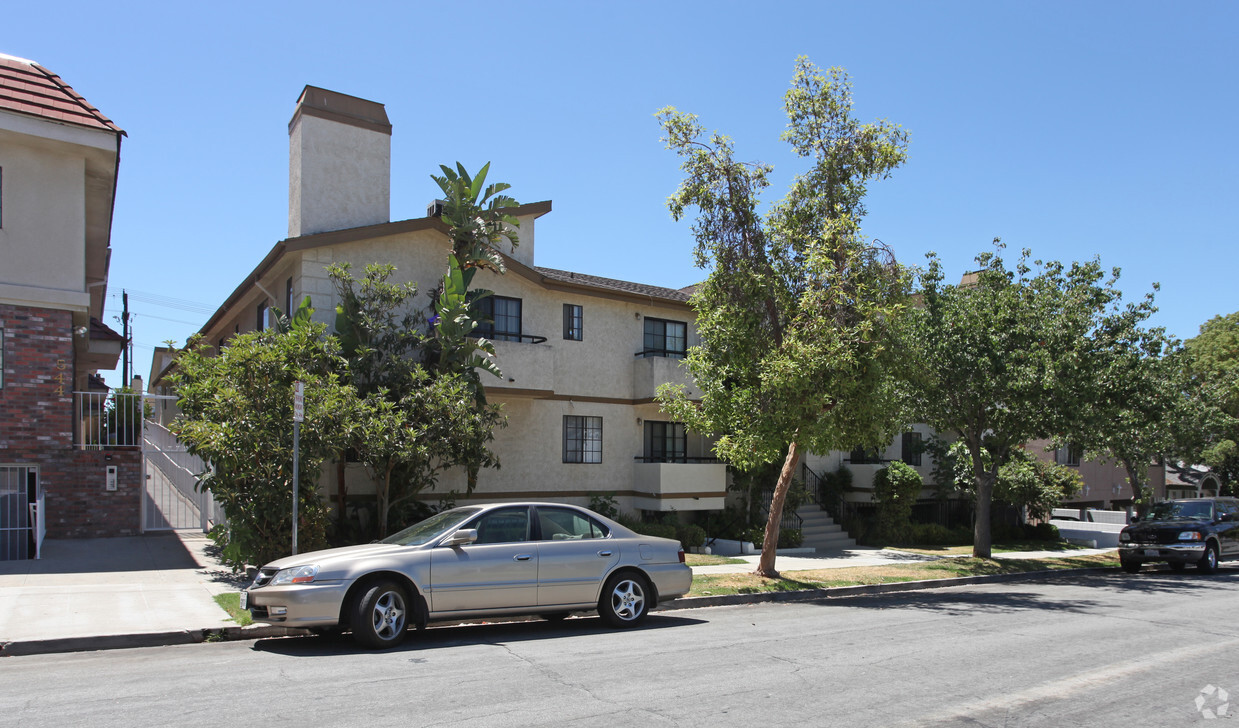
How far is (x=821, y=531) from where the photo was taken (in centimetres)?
2398

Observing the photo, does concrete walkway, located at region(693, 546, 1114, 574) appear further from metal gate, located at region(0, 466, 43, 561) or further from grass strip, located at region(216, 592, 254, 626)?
metal gate, located at region(0, 466, 43, 561)

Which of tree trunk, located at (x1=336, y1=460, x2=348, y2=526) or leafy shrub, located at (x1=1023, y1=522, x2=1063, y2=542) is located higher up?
tree trunk, located at (x1=336, y1=460, x2=348, y2=526)

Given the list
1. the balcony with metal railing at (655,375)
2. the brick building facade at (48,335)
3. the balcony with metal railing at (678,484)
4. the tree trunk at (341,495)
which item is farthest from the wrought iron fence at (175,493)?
the balcony with metal railing at (655,375)

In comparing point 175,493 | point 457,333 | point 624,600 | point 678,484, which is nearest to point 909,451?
point 678,484

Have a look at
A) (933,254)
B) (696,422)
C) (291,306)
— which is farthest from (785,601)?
(291,306)

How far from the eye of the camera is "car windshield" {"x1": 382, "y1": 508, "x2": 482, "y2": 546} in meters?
9.51

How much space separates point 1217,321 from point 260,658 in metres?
47.6

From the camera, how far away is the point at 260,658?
8391mm

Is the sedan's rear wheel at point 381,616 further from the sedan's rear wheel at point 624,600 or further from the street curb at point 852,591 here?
the street curb at point 852,591

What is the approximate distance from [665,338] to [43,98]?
1420 cm

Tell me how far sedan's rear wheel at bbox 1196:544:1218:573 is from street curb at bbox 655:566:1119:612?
1889 mm

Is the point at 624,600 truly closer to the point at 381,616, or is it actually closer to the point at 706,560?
the point at 381,616

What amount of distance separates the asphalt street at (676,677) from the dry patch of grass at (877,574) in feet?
7.86

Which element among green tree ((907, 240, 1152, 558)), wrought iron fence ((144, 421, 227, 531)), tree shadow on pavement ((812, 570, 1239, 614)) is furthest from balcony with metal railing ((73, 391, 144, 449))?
green tree ((907, 240, 1152, 558))
